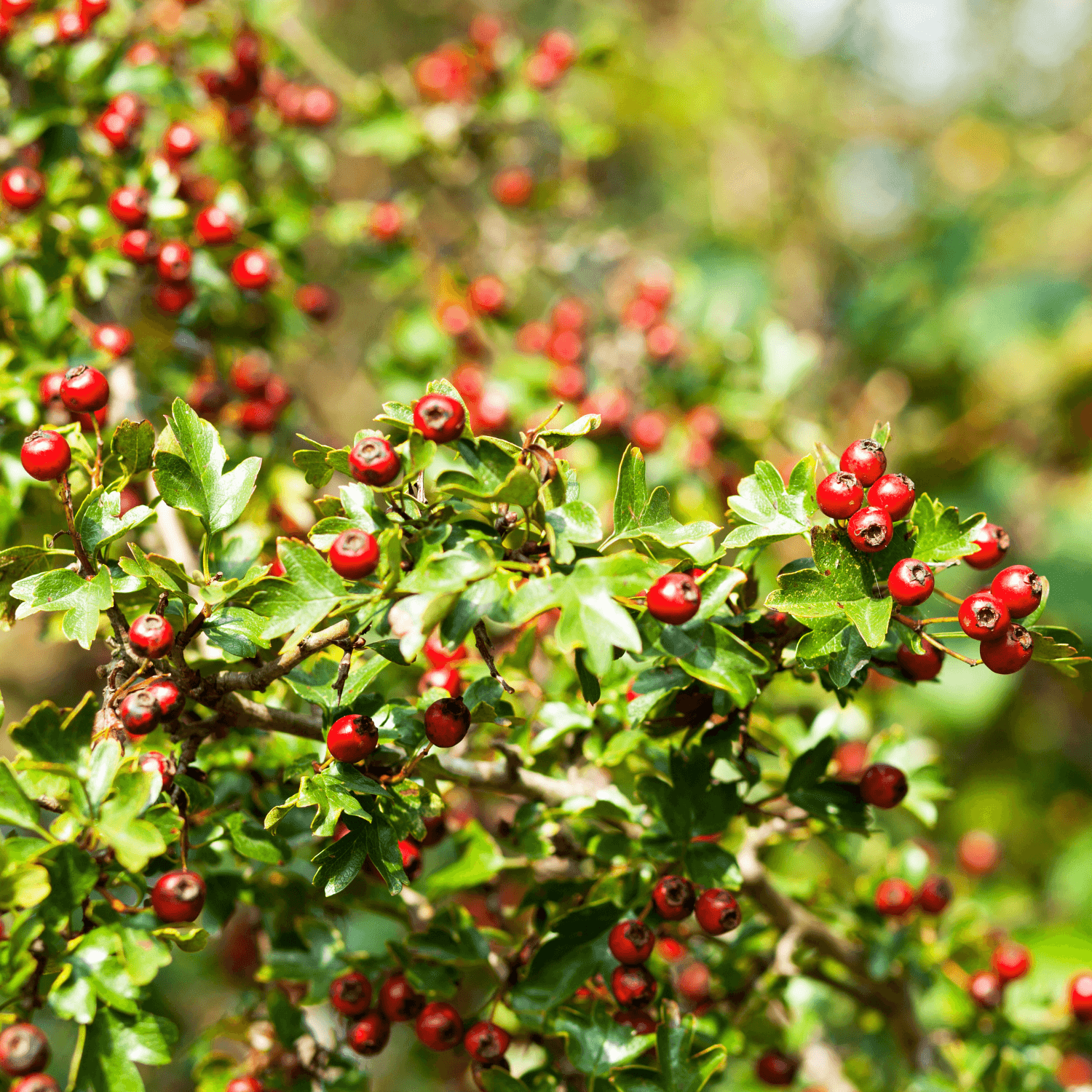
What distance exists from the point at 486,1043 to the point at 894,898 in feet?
2.78

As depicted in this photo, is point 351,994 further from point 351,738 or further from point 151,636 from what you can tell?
point 151,636

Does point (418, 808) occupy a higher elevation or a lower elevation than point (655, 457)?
higher

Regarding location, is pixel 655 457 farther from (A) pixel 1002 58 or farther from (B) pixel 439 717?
(A) pixel 1002 58

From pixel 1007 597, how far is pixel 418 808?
73cm

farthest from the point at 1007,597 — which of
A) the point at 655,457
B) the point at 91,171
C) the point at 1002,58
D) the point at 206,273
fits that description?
the point at 1002,58

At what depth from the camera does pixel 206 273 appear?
188 cm

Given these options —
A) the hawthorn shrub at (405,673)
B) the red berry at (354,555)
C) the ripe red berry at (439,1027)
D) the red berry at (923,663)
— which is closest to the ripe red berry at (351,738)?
the hawthorn shrub at (405,673)

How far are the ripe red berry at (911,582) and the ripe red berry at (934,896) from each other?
1.01 m

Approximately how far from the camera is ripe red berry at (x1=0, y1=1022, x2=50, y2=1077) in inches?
39.7

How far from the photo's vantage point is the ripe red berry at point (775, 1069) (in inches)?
70.2

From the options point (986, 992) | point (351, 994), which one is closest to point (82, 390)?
point (351, 994)

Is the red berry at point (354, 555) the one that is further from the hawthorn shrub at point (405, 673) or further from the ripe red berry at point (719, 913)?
the ripe red berry at point (719, 913)

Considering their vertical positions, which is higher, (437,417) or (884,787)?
(437,417)

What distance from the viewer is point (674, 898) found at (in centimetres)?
126
